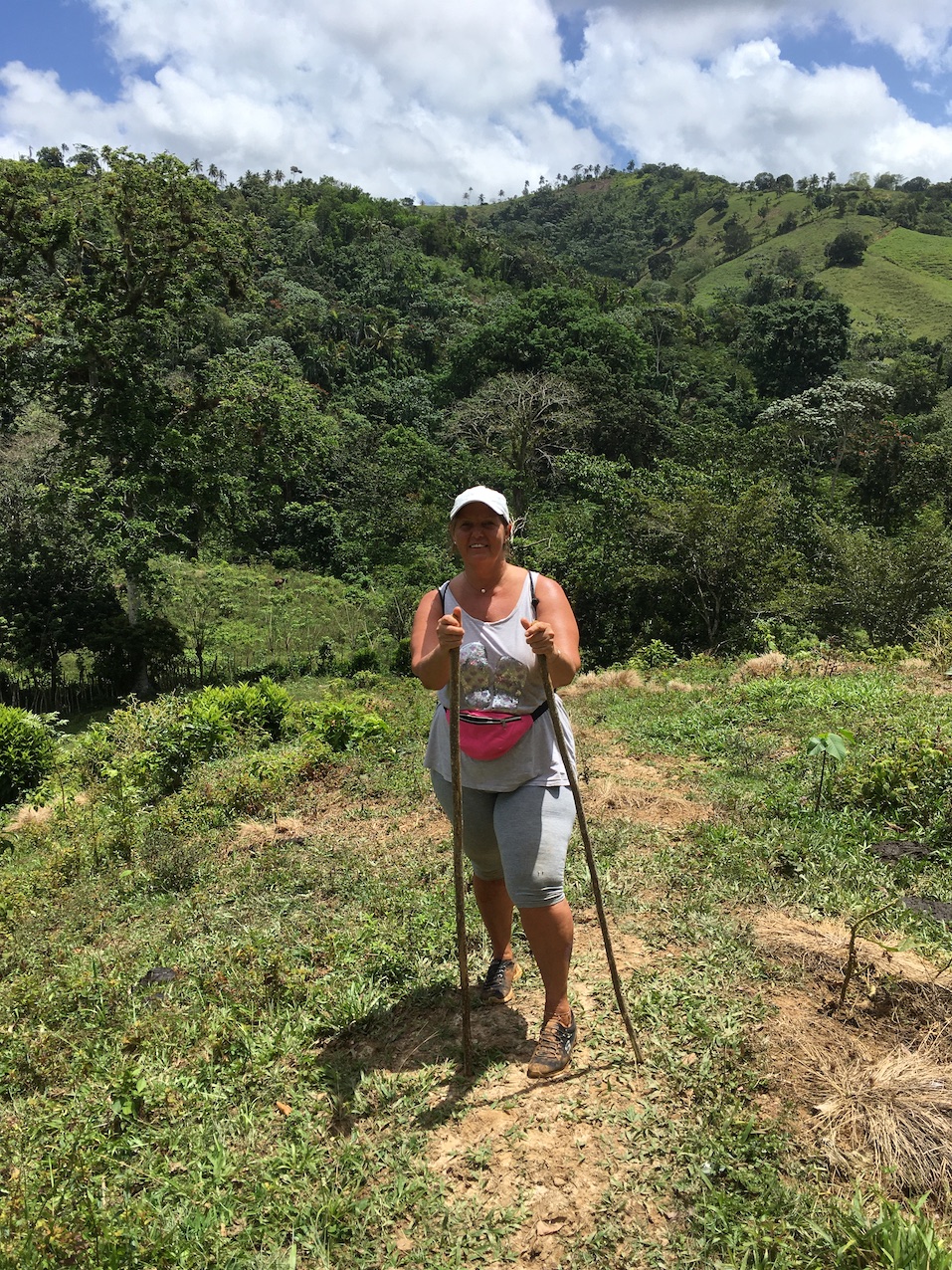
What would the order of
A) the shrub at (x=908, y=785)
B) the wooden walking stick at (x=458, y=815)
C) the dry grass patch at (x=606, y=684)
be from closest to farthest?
the wooden walking stick at (x=458, y=815) → the shrub at (x=908, y=785) → the dry grass patch at (x=606, y=684)

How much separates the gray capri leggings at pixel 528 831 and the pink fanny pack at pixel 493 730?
154mm

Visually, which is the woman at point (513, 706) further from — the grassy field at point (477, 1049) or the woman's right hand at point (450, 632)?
the grassy field at point (477, 1049)

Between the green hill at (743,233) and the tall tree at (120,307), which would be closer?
the tall tree at (120,307)

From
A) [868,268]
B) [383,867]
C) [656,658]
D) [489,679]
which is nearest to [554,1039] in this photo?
[489,679]

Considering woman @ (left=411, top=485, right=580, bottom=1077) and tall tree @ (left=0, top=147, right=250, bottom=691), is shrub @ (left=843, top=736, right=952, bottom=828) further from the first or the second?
tall tree @ (left=0, top=147, right=250, bottom=691)

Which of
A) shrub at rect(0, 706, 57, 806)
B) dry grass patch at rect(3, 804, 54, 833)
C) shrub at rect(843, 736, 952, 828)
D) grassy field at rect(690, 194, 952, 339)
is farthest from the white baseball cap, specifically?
grassy field at rect(690, 194, 952, 339)

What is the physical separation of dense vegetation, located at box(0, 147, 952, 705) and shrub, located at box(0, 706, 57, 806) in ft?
17.5

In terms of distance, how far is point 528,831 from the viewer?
253 centimetres

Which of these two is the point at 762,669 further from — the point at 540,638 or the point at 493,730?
the point at 540,638

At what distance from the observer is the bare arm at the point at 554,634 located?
7.89ft

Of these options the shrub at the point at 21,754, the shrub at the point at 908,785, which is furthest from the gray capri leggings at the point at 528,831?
the shrub at the point at 21,754

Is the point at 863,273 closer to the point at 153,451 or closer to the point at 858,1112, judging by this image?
the point at 153,451

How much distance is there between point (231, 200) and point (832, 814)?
65118 mm

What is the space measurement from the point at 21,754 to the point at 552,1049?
29.5 feet
